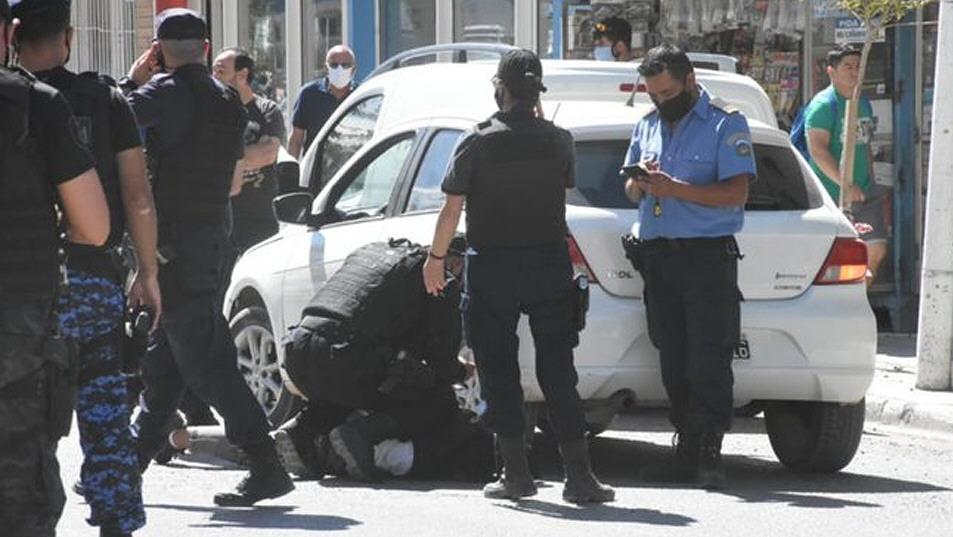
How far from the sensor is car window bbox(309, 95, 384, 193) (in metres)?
10.9

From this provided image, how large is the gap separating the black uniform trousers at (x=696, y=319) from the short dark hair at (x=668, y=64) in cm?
67

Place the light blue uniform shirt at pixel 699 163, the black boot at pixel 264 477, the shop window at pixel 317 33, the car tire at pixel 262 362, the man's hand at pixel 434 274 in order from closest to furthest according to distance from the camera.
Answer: the black boot at pixel 264 477 → the man's hand at pixel 434 274 → the light blue uniform shirt at pixel 699 163 → the car tire at pixel 262 362 → the shop window at pixel 317 33

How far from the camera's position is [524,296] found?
823cm

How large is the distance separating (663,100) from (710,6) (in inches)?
260

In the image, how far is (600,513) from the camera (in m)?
8.14

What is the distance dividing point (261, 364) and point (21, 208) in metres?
4.53

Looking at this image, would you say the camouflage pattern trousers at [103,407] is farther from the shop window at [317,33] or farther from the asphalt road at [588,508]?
the shop window at [317,33]

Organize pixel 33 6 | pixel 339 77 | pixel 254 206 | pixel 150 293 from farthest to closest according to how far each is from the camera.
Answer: pixel 339 77, pixel 254 206, pixel 150 293, pixel 33 6

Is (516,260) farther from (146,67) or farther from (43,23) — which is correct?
(43,23)

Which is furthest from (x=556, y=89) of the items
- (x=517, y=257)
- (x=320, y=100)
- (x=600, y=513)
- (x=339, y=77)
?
(x=339, y=77)

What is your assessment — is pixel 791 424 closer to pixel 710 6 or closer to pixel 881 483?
pixel 881 483

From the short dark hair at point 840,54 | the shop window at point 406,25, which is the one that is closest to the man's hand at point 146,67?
the short dark hair at point 840,54

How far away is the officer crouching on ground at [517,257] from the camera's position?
8.24 metres

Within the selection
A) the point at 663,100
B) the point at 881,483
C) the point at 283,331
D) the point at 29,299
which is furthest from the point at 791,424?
the point at 29,299
